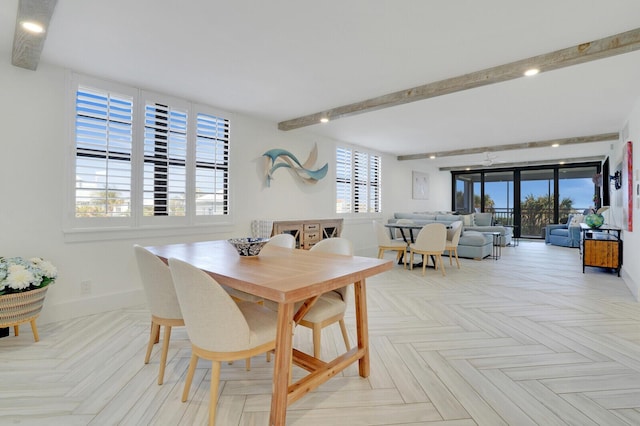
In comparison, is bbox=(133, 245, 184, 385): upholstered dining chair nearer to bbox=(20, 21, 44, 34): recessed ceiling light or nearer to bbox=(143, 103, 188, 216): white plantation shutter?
bbox=(20, 21, 44, 34): recessed ceiling light

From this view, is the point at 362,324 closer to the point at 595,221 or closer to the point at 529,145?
the point at 595,221

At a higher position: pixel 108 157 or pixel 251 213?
pixel 108 157

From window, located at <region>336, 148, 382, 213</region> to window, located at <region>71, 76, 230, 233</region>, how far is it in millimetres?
2652

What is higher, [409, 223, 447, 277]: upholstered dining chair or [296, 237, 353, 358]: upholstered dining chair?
[409, 223, 447, 277]: upholstered dining chair

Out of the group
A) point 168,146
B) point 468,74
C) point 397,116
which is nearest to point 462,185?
point 397,116

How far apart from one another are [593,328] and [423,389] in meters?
2.03

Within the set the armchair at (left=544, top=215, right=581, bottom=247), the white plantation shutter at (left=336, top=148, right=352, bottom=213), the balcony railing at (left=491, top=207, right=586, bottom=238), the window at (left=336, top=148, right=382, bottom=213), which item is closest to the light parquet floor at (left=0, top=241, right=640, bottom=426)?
the white plantation shutter at (left=336, top=148, right=352, bottom=213)

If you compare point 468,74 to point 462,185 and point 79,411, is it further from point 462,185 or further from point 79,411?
point 462,185

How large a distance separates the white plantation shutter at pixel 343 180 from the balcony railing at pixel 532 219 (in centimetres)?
591

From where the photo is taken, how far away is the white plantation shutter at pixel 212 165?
4121mm

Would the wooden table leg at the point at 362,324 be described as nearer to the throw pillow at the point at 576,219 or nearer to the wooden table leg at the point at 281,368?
the wooden table leg at the point at 281,368

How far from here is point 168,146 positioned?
3795 mm

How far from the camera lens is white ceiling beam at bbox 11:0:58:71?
2014 mm

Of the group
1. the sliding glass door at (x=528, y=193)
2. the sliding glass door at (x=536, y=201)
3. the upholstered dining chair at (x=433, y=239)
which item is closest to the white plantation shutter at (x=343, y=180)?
the upholstered dining chair at (x=433, y=239)
